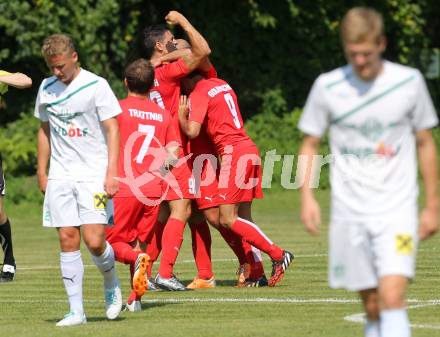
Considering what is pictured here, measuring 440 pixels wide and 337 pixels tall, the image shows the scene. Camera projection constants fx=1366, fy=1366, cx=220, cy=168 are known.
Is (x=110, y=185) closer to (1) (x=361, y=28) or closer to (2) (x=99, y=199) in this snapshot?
(2) (x=99, y=199)

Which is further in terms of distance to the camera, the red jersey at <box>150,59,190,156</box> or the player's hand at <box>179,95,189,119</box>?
the red jersey at <box>150,59,190,156</box>

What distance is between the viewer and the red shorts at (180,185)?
1270cm

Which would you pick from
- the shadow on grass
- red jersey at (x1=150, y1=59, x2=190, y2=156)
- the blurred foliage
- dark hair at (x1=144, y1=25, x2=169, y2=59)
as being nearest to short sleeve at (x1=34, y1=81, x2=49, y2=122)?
red jersey at (x1=150, y1=59, x2=190, y2=156)

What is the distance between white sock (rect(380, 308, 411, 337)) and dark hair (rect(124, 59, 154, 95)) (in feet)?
15.9

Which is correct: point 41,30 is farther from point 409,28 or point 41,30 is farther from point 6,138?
point 409,28

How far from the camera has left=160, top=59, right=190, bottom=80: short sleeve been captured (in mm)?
12758

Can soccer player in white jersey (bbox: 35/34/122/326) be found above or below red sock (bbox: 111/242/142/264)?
above

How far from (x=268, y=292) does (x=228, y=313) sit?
1.70 meters

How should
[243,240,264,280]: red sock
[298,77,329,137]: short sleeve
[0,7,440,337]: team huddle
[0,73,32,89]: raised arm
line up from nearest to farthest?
[0,7,440,337]: team huddle < [298,77,329,137]: short sleeve < [0,73,32,89]: raised arm < [243,240,264,280]: red sock

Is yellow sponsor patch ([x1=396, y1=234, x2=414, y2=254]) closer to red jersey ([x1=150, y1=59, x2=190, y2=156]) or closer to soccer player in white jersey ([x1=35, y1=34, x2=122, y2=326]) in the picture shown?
soccer player in white jersey ([x1=35, y1=34, x2=122, y2=326])

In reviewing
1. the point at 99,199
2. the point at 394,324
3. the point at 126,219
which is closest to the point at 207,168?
the point at 126,219

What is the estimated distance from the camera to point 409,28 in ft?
109

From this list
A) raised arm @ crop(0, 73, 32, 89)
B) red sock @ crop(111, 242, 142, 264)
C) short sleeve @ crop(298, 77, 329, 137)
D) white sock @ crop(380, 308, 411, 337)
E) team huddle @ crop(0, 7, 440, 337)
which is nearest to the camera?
white sock @ crop(380, 308, 411, 337)

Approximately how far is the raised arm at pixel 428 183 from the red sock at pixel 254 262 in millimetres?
5734
